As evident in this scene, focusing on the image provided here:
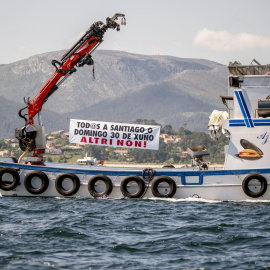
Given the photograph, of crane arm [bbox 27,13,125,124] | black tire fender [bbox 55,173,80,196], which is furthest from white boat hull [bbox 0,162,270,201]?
crane arm [bbox 27,13,125,124]

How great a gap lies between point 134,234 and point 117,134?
9.42 m

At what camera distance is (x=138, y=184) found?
24.3 meters

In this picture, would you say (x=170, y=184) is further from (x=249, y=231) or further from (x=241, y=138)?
(x=249, y=231)

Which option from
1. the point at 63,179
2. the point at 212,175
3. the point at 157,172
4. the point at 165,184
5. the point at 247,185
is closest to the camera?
the point at 247,185

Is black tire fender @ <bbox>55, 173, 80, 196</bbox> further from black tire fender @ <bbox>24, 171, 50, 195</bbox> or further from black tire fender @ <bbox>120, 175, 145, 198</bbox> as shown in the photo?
black tire fender @ <bbox>120, 175, 145, 198</bbox>

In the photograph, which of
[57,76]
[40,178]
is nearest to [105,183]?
[40,178]

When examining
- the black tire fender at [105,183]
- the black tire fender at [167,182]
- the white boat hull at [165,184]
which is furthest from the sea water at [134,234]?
the black tire fender at [105,183]

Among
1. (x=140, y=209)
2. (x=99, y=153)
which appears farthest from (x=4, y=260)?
(x=99, y=153)

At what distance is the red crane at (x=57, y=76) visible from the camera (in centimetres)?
2594

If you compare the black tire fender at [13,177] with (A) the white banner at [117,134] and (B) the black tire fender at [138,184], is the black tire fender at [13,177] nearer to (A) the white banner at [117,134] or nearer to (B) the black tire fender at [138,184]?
(A) the white banner at [117,134]

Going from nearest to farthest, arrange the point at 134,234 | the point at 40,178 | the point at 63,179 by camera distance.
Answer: the point at 134,234, the point at 63,179, the point at 40,178

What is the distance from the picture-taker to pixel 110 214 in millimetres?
20703

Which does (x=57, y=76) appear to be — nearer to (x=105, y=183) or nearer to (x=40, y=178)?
(x=40, y=178)

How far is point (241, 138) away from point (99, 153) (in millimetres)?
152118
